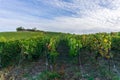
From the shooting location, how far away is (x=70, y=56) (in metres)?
13.1

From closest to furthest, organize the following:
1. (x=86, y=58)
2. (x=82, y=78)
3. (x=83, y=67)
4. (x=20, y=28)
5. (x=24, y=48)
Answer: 1. (x=82, y=78)
2. (x=83, y=67)
3. (x=86, y=58)
4. (x=24, y=48)
5. (x=20, y=28)

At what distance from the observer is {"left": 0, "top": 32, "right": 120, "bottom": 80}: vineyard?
37.4ft

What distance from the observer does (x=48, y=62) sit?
13.0 m

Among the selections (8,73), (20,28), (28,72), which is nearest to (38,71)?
(28,72)

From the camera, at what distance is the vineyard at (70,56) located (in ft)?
37.4

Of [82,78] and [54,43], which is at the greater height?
[54,43]

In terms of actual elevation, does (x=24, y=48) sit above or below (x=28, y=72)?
above

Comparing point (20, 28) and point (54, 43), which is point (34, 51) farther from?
point (20, 28)

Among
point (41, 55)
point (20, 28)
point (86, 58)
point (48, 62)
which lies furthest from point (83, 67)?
point (20, 28)

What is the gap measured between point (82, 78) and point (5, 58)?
492 cm

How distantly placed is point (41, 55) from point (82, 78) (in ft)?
11.1

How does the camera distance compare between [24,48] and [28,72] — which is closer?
[28,72]

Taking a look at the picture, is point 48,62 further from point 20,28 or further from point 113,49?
point 20,28

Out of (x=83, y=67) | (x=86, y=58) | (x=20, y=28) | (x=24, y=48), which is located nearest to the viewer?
(x=83, y=67)
